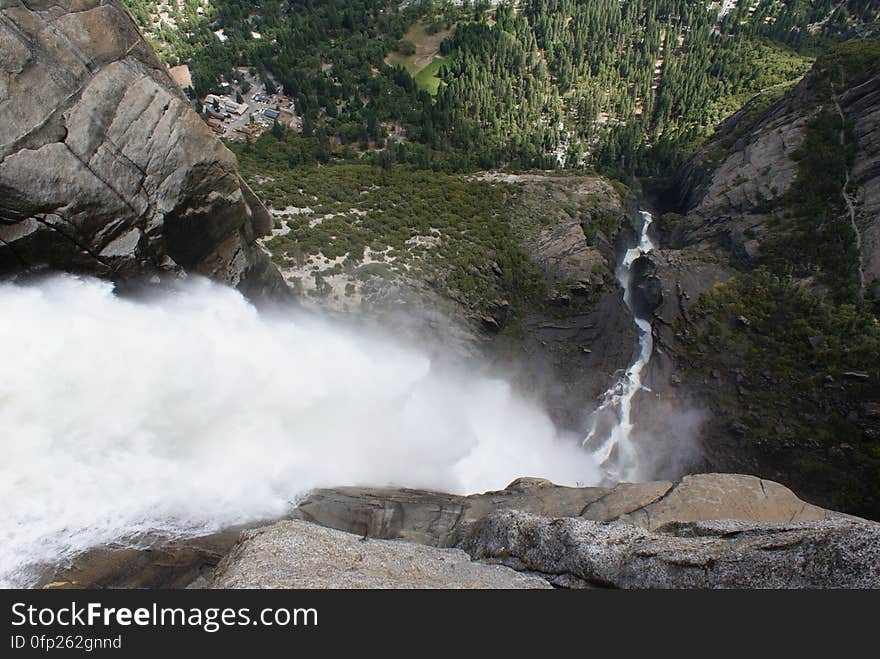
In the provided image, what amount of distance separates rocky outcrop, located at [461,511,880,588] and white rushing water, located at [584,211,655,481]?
27425 mm

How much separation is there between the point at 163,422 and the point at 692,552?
659 inches

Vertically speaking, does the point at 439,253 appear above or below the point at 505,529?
above

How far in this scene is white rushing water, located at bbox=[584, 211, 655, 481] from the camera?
4031 cm

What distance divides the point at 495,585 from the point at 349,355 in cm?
2285

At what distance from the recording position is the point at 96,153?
16.0m

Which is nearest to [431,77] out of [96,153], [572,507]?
[96,153]

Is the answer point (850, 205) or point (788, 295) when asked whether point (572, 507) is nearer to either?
point (788, 295)

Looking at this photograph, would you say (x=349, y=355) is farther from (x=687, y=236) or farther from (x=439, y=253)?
(x=687, y=236)

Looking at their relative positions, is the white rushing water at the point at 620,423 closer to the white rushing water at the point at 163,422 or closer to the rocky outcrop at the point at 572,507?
the white rushing water at the point at 163,422

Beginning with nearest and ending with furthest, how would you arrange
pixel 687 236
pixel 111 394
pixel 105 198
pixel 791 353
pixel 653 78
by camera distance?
pixel 111 394
pixel 105 198
pixel 791 353
pixel 687 236
pixel 653 78

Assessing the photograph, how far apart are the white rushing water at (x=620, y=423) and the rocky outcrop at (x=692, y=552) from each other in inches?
1080

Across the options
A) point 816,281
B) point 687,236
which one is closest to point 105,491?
point 816,281

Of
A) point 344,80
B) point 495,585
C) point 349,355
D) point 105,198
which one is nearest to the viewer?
point 495,585

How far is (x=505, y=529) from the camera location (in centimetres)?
1424
